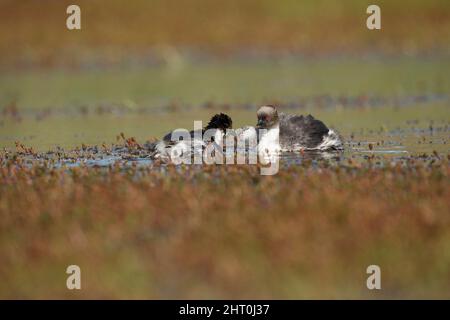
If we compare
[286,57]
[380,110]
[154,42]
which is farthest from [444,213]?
[154,42]

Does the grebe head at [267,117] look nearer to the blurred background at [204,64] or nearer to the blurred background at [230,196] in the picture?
the blurred background at [230,196]

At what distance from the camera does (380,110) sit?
25.4m

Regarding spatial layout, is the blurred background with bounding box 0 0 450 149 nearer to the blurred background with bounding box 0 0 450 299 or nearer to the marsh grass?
the blurred background with bounding box 0 0 450 299

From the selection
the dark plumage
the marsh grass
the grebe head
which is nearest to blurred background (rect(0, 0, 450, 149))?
the dark plumage

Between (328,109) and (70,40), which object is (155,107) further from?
(70,40)

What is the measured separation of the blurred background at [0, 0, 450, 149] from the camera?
2588cm

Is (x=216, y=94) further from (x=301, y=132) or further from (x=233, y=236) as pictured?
(x=233, y=236)

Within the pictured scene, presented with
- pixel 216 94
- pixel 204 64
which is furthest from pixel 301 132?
pixel 204 64

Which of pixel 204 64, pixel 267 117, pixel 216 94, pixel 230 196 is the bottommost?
pixel 230 196

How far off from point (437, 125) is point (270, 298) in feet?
43.4

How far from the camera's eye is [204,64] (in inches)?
1756

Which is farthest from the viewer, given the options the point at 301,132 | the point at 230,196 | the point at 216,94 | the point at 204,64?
the point at 204,64

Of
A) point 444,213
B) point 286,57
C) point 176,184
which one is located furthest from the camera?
point 286,57

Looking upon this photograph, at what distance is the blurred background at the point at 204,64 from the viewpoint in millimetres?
25875
